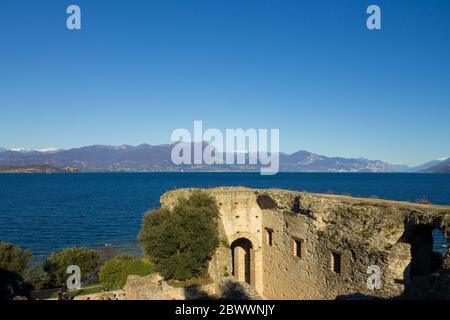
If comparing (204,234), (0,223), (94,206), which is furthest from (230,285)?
(94,206)

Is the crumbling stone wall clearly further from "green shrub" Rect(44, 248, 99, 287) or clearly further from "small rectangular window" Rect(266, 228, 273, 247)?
"green shrub" Rect(44, 248, 99, 287)

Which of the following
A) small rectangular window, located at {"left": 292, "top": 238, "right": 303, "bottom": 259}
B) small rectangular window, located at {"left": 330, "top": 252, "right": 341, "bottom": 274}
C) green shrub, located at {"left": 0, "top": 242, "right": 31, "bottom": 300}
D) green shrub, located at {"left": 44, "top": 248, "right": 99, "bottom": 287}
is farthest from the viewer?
green shrub, located at {"left": 44, "top": 248, "right": 99, "bottom": 287}

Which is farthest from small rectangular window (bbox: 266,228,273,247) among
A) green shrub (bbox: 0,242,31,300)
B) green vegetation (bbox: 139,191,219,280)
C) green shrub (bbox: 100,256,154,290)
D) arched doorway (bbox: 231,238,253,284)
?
green shrub (bbox: 0,242,31,300)

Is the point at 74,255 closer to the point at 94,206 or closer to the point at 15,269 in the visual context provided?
the point at 15,269

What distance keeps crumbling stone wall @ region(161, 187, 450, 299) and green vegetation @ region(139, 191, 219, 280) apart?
2.78ft

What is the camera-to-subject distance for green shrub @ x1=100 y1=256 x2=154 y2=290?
77.5 ft

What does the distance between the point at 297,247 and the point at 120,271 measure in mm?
12560

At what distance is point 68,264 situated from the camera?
2789 cm

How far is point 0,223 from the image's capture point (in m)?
55.0

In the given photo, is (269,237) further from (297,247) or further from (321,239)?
(321,239)

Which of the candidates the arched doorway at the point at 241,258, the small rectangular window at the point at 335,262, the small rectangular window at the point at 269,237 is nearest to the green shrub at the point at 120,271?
the arched doorway at the point at 241,258

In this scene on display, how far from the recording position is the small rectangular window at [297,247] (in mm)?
17044

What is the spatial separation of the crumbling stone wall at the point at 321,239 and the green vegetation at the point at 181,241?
0.85 metres
